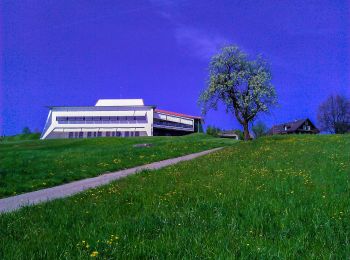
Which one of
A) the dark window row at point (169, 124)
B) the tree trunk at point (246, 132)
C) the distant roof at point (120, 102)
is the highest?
the distant roof at point (120, 102)

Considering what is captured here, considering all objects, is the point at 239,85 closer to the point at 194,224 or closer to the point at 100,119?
the point at 194,224

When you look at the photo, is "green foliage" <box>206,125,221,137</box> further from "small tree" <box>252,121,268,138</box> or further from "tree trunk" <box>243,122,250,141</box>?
"tree trunk" <box>243,122,250,141</box>

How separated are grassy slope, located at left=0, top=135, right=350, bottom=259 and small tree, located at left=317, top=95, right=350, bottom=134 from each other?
364 feet

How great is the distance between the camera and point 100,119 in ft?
399

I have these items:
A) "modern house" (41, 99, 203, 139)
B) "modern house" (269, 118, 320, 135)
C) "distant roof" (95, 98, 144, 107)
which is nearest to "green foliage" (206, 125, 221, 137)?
"modern house" (41, 99, 203, 139)

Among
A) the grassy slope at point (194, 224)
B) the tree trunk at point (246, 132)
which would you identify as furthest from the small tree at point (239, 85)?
the grassy slope at point (194, 224)

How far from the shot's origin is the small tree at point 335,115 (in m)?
110

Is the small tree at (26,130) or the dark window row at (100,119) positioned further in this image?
the small tree at (26,130)

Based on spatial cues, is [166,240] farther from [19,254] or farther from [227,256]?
[19,254]

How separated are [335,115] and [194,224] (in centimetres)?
11867

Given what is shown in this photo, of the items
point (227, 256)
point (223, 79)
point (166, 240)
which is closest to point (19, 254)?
point (166, 240)

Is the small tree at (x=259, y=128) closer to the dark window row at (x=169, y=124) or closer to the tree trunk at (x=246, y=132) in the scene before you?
Result: the dark window row at (x=169, y=124)

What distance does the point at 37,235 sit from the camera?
18.8 feet

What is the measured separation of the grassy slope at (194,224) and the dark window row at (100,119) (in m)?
112
